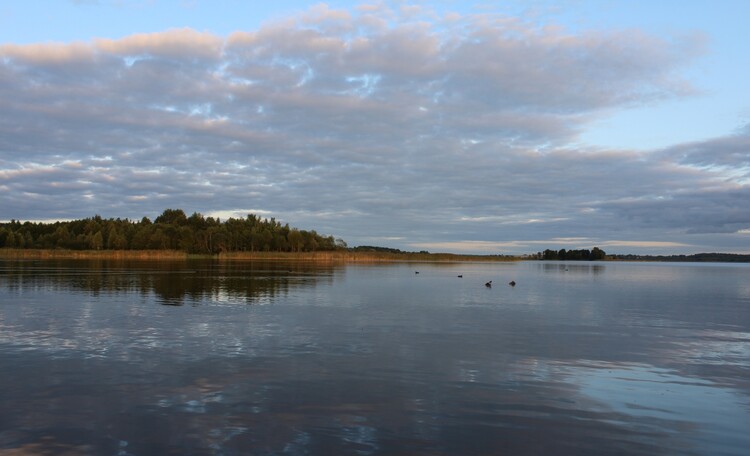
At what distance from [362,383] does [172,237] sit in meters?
163

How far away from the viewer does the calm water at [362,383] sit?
9.54 m

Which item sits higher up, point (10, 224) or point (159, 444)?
point (10, 224)

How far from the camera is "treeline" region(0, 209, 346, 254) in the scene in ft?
530

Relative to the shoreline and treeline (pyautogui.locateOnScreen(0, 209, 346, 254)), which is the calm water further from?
treeline (pyautogui.locateOnScreen(0, 209, 346, 254))

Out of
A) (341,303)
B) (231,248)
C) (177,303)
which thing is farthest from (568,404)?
(231,248)

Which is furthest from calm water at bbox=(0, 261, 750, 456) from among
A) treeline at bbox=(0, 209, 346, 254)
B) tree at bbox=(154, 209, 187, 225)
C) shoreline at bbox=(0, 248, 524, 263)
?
tree at bbox=(154, 209, 187, 225)

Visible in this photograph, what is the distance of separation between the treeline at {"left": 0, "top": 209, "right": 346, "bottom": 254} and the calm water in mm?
140164

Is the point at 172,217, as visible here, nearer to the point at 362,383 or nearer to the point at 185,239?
the point at 185,239

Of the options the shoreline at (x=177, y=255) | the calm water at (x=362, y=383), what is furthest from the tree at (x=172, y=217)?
the calm water at (x=362, y=383)

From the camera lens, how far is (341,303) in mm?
31891

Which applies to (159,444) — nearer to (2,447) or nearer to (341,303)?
(2,447)

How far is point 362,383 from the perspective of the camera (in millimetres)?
13336

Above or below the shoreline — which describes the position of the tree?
above

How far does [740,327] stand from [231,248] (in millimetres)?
155500
